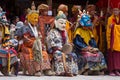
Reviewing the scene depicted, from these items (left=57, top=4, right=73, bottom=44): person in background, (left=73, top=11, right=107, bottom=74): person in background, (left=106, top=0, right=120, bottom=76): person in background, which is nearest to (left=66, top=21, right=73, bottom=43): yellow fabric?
(left=57, top=4, right=73, bottom=44): person in background

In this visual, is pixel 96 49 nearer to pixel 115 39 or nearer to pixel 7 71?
pixel 115 39

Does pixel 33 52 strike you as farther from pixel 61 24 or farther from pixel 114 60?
pixel 114 60

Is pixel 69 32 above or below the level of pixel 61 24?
below

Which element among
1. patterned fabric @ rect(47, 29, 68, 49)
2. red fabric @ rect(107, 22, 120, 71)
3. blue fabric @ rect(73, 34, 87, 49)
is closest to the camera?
patterned fabric @ rect(47, 29, 68, 49)

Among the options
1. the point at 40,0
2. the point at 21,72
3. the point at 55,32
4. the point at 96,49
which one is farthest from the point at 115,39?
the point at 40,0

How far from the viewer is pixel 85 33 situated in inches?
492

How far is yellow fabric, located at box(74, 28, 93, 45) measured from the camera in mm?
12407

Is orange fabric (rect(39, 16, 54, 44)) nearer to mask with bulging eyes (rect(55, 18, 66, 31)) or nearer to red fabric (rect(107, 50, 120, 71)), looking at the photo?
mask with bulging eyes (rect(55, 18, 66, 31))

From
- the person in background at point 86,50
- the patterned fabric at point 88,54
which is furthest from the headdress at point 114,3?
the patterned fabric at point 88,54

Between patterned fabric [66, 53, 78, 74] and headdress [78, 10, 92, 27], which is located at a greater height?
headdress [78, 10, 92, 27]

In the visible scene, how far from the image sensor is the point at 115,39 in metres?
12.5

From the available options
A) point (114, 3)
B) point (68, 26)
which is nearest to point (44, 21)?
point (68, 26)

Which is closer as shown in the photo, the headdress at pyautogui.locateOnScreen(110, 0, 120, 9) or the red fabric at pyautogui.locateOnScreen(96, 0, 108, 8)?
the headdress at pyautogui.locateOnScreen(110, 0, 120, 9)

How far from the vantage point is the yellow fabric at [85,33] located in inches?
488
